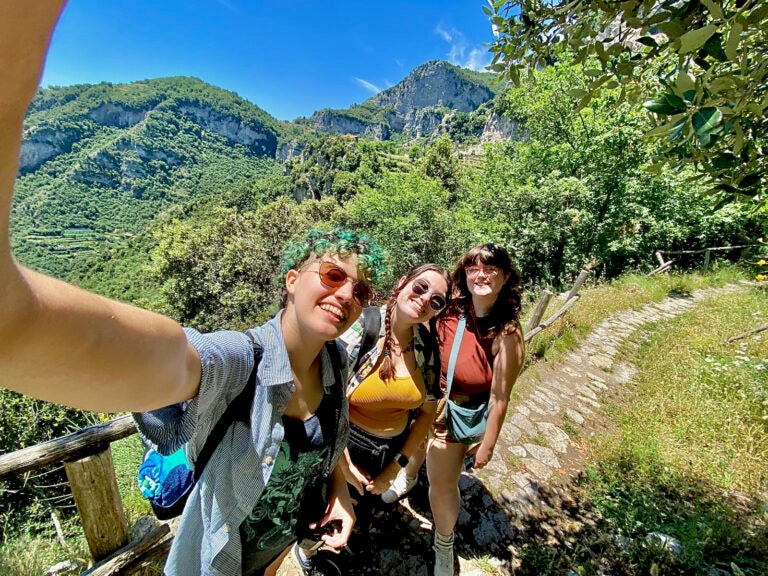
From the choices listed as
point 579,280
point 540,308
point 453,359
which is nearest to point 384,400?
point 453,359

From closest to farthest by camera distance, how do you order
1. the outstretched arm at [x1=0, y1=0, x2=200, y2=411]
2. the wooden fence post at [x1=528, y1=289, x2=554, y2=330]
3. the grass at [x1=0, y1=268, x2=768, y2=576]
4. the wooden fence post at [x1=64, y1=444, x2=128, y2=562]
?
the outstretched arm at [x1=0, y1=0, x2=200, y2=411], the wooden fence post at [x1=64, y1=444, x2=128, y2=562], the grass at [x1=0, y1=268, x2=768, y2=576], the wooden fence post at [x1=528, y1=289, x2=554, y2=330]

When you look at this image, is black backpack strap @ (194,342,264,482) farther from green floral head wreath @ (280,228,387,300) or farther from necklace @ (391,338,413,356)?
necklace @ (391,338,413,356)

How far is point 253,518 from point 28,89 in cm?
152

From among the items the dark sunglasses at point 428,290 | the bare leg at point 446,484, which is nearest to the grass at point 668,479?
the bare leg at point 446,484

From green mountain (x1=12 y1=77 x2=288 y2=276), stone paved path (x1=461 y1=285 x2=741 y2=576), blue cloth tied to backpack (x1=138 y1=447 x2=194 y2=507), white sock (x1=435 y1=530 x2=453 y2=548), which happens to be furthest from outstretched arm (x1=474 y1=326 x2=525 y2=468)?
green mountain (x1=12 y1=77 x2=288 y2=276)

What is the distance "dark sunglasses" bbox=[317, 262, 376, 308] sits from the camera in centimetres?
140

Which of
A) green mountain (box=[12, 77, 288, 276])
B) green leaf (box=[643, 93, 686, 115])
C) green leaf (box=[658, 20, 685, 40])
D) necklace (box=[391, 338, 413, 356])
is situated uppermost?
green mountain (box=[12, 77, 288, 276])

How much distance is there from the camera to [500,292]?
8.04ft

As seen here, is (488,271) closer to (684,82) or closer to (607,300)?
(684,82)

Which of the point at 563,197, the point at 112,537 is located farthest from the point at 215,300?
the point at 112,537

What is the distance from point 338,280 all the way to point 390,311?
Result: 0.94m

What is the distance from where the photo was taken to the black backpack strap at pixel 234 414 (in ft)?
3.92

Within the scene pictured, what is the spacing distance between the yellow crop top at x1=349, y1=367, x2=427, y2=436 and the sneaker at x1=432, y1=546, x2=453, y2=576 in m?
0.97

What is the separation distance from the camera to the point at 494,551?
9.17ft
